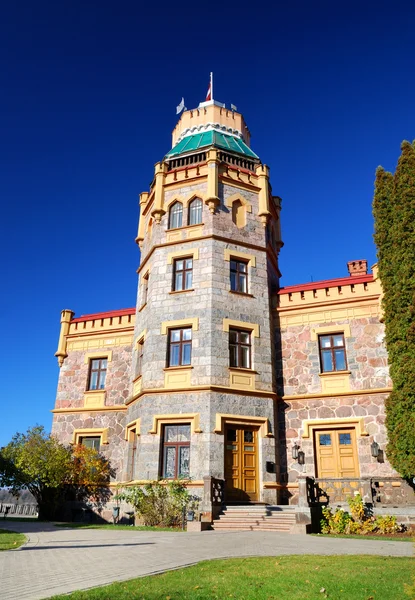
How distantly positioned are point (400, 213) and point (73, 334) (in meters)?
14.4

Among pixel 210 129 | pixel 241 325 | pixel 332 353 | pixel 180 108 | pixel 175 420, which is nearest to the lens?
pixel 175 420

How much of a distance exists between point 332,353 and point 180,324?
570cm

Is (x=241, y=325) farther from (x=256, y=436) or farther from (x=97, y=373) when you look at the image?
(x=97, y=373)

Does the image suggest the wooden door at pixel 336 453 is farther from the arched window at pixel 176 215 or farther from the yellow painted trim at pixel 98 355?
the arched window at pixel 176 215

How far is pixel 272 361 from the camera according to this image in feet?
59.4

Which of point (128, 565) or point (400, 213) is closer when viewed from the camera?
point (128, 565)

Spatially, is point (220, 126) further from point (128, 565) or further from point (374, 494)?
point (128, 565)

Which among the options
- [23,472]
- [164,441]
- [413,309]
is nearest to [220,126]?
[413,309]

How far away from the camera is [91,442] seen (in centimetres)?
1988

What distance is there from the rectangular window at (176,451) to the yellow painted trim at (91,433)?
4.28 metres

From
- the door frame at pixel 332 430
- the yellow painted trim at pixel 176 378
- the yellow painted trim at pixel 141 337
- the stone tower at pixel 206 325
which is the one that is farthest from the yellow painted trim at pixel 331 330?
the yellow painted trim at pixel 141 337

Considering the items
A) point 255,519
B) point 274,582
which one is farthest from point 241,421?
point 274,582

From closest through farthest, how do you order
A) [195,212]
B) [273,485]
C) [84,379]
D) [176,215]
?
[273,485]
[195,212]
[176,215]
[84,379]

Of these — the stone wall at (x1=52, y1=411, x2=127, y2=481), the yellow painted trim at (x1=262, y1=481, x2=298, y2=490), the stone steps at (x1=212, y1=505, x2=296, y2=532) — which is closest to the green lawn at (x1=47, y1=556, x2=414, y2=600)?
the stone steps at (x1=212, y1=505, x2=296, y2=532)
